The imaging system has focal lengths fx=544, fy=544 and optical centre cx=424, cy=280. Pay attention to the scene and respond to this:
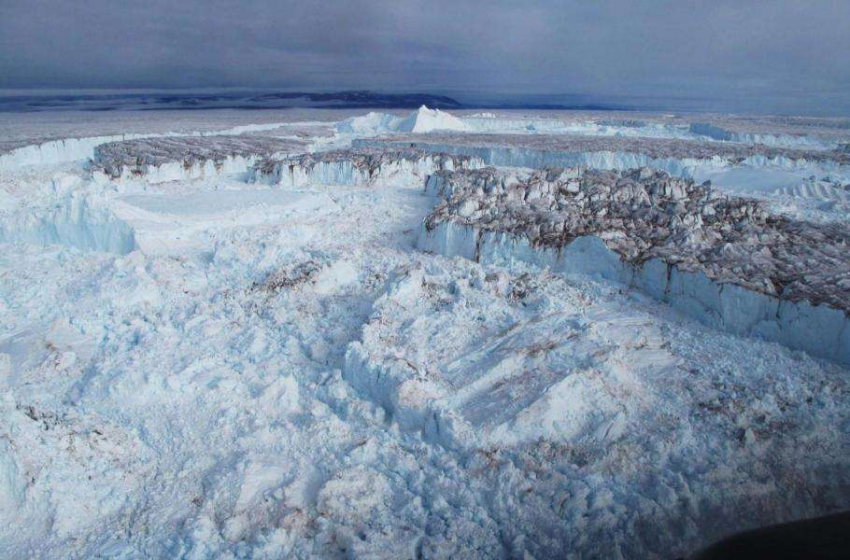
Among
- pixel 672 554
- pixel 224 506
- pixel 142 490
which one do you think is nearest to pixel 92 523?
pixel 142 490

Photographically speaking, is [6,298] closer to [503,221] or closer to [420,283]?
[420,283]

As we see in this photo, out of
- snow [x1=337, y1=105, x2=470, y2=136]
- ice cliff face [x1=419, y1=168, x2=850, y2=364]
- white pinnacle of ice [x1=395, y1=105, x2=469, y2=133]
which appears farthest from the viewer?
snow [x1=337, y1=105, x2=470, y2=136]

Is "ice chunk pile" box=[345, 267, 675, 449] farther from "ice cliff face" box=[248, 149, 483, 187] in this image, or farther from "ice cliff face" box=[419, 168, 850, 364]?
"ice cliff face" box=[248, 149, 483, 187]

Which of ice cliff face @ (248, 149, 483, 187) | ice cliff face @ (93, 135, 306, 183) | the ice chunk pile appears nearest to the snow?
ice cliff face @ (93, 135, 306, 183)

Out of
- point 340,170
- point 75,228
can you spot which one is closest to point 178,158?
point 340,170

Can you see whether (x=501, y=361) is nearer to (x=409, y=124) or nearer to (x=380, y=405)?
(x=380, y=405)
